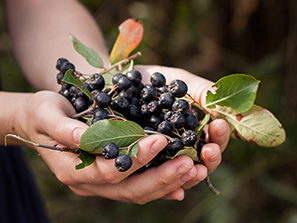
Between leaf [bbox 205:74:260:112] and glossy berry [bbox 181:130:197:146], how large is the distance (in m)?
0.21

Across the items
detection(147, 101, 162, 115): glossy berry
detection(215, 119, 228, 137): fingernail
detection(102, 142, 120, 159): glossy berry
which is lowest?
detection(215, 119, 228, 137): fingernail

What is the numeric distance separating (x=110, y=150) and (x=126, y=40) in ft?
2.05

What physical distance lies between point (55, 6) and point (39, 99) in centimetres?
90

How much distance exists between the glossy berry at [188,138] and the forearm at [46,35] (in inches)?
27.4

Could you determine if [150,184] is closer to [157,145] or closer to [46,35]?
[157,145]

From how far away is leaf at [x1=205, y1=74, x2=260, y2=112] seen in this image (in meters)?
0.91

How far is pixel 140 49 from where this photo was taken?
216 cm

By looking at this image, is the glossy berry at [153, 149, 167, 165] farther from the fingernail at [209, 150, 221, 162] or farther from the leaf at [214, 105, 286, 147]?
the leaf at [214, 105, 286, 147]

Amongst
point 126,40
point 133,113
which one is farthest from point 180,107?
point 126,40

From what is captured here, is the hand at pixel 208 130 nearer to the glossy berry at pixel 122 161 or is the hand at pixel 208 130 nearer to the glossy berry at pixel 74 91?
the glossy berry at pixel 122 161

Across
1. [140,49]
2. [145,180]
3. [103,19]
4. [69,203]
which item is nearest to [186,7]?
[140,49]

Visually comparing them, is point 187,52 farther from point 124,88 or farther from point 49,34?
point 124,88

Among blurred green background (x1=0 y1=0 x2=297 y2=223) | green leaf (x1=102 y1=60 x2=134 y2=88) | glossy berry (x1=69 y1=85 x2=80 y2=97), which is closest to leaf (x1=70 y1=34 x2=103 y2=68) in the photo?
green leaf (x1=102 y1=60 x2=134 y2=88)

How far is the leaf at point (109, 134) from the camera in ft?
2.32
